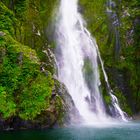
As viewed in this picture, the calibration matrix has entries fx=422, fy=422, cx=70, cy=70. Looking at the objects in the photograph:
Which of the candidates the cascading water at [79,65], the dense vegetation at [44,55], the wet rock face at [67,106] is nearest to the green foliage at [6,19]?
the dense vegetation at [44,55]

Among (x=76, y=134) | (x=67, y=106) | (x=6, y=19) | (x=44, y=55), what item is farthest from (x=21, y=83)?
(x=6, y=19)

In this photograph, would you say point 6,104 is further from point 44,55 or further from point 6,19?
point 44,55

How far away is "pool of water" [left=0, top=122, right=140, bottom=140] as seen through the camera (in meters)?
33.4

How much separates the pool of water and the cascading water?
7716mm

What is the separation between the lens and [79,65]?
2071 inches

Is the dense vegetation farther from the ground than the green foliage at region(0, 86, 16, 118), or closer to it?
farther from the ground

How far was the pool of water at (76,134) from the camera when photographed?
33.4m

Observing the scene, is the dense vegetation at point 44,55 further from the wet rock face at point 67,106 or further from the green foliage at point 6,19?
the wet rock face at point 67,106

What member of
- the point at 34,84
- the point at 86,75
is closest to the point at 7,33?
the point at 34,84

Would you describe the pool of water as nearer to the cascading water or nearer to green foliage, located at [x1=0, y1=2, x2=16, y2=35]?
the cascading water

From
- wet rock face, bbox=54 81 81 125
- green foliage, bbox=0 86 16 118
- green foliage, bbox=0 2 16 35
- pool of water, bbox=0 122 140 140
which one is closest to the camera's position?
pool of water, bbox=0 122 140 140

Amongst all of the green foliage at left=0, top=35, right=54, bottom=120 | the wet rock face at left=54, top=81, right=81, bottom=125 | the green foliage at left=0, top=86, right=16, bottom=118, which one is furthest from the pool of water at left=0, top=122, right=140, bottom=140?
the wet rock face at left=54, top=81, right=81, bottom=125

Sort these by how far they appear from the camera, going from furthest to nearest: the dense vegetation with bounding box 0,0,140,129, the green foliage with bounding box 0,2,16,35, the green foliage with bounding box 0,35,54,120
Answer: the green foliage with bounding box 0,2,16,35 → the dense vegetation with bounding box 0,0,140,129 → the green foliage with bounding box 0,35,54,120

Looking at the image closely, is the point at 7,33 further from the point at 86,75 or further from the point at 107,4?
the point at 107,4
